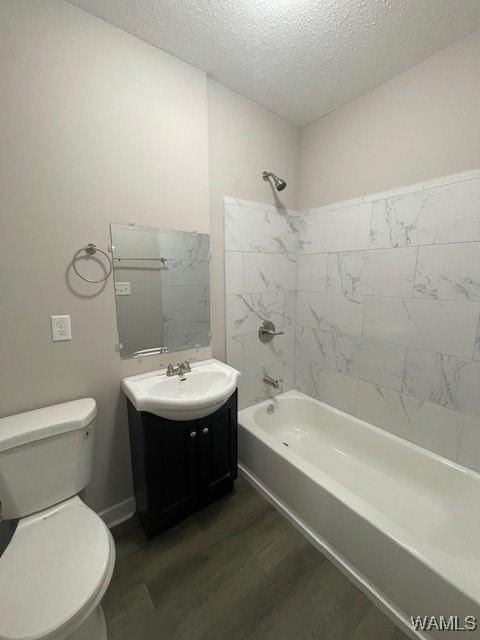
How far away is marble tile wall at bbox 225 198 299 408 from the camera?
6.11ft

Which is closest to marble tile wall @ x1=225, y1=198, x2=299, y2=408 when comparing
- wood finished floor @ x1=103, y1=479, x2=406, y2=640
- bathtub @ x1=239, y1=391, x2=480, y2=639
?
bathtub @ x1=239, y1=391, x2=480, y2=639

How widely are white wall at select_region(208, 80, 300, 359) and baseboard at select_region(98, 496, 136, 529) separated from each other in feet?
3.44

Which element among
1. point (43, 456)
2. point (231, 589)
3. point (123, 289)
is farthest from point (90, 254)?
point (231, 589)

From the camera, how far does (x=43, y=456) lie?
3.63 ft

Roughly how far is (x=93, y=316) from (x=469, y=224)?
1.99 metres

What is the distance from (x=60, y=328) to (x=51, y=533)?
0.84m

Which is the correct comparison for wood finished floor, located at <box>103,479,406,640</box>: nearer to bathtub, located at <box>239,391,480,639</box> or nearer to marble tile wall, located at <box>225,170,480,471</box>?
bathtub, located at <box>239,391,480,639</box>

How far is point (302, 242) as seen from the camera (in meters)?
2.20

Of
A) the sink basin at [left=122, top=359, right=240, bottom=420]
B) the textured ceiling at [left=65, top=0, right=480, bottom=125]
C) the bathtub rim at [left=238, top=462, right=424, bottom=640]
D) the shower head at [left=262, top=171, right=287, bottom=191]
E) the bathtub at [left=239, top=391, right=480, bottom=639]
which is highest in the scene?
the textured ceiling at [left=65, top=0, right=480, bottom=125]

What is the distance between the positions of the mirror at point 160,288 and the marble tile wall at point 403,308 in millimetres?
972

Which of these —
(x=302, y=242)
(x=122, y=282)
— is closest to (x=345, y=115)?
(x=302, y=242)

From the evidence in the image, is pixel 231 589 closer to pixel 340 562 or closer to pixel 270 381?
pixel 340 562

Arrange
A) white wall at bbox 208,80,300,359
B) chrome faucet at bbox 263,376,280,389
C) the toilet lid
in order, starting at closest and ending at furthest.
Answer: the toilet lid < white wall at bbox 208,80,300,359 < chrome faucet at bbox 263,376,280,389

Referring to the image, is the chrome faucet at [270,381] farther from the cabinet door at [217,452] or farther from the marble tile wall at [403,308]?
the cabinet door at [217,452]
